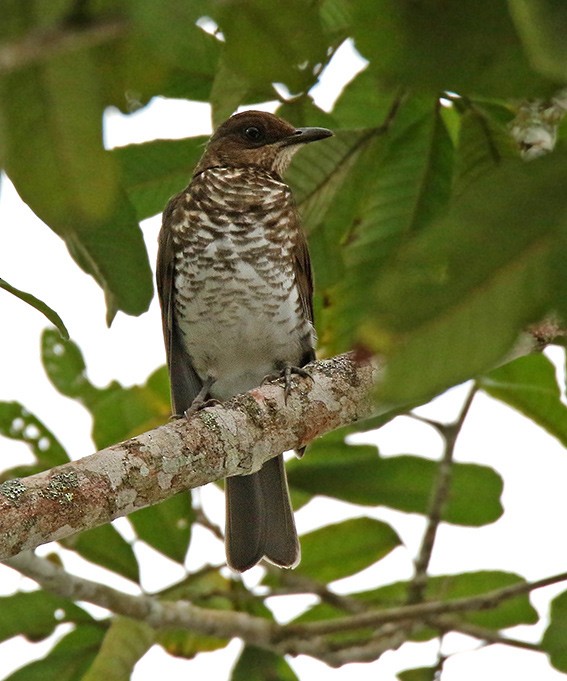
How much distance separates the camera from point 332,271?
328 cm

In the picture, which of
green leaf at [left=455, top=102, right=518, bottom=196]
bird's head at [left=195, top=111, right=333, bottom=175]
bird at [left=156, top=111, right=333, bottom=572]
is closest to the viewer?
green leaf at [left=455, top=102, right=518, bottom=196]

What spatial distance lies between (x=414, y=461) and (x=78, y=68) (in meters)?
2.92

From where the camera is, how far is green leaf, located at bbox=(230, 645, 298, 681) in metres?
3.62

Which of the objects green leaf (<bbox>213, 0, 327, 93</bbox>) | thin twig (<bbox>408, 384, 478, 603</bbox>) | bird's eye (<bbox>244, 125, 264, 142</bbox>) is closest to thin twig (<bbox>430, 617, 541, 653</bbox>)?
thin twig (<bbox>408, 384, 478, 603</bbox>)

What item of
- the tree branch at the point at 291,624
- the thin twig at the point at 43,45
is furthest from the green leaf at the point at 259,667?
the thin twig at the point at 43,45

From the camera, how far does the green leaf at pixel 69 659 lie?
3528mm

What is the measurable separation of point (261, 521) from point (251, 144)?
4.87ft

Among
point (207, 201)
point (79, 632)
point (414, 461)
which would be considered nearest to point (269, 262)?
point (207, 201)

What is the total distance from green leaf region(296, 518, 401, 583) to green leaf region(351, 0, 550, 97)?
122 inches

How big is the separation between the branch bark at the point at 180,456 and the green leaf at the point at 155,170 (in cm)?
78

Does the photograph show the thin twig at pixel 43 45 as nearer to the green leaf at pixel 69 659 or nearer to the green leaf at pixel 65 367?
the green leaf at pixel 69 659

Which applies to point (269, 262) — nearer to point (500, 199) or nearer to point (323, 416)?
point (323, 416)

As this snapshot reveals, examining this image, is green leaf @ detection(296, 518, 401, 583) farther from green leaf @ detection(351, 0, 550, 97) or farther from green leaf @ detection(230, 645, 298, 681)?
green leaf @ detection(351, 0, 550, 97)

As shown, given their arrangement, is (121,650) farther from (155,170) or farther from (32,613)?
(155,170)
